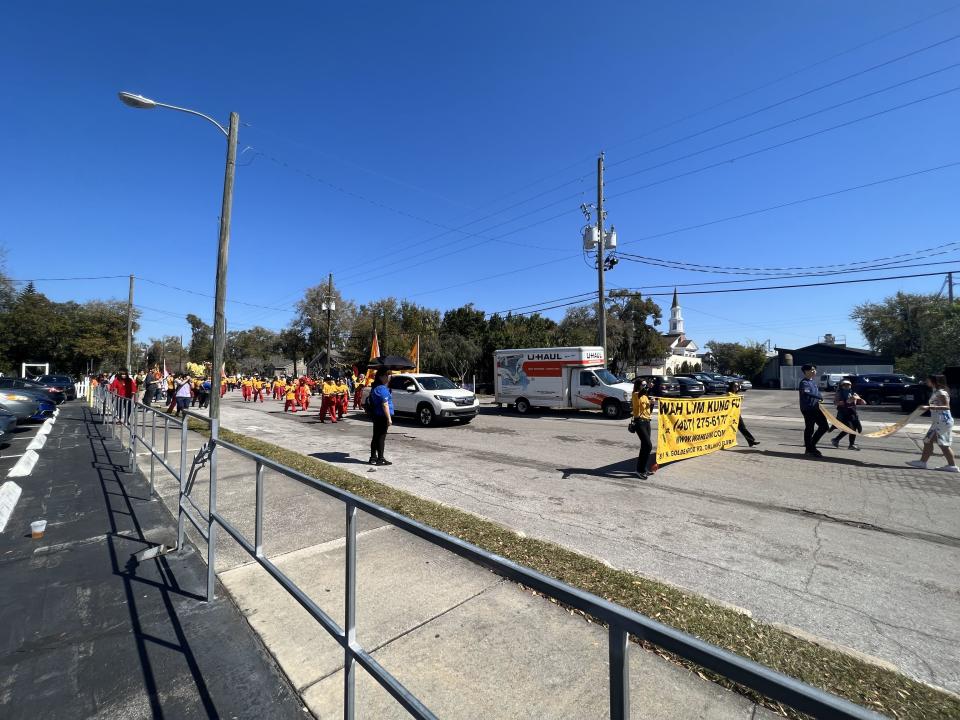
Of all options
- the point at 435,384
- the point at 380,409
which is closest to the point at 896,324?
the point at 435,384

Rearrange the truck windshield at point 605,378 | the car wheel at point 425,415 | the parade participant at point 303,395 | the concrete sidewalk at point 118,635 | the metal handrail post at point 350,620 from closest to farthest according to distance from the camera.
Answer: the metal handrail post at point 350,620
the concrete sidewalk at point 118,635
the car wheel at point 425,415
the truck windshield at point 605,378
the parade participant at point 303,395

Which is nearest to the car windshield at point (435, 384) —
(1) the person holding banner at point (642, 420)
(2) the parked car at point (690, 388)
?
(1) the person holding banner at point (642, 420)

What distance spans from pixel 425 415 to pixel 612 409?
714cm

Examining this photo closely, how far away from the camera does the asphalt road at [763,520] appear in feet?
11.3

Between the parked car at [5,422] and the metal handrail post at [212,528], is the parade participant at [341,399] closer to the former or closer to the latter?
the parked car at [5,422]

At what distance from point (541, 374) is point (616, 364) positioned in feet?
121

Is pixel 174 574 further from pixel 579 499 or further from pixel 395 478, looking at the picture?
pixel 579 499

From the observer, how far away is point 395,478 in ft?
25.3

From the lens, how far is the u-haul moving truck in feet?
57.7

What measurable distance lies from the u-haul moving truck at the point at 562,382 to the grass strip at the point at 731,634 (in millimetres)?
13304

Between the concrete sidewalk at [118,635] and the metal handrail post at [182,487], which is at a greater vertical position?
the metal handrail post at [182,487]

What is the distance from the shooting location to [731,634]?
9.71ft

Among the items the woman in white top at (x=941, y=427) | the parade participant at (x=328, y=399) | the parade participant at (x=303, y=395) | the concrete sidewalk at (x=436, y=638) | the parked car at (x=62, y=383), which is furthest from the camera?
the parked car at (x=62, y=383)

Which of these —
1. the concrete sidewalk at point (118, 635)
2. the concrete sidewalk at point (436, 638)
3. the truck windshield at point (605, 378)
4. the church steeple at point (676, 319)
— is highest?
the church steeple at point (676, 319)
